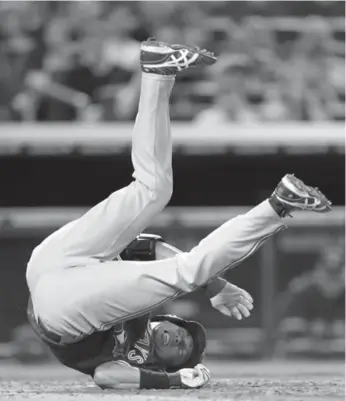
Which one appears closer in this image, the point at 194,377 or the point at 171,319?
the point at 194,377

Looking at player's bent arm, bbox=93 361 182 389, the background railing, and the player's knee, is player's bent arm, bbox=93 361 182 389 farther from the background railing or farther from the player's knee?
the background railing

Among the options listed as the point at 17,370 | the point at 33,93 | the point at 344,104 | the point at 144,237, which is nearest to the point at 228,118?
the point at 344,104

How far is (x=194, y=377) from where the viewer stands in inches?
136

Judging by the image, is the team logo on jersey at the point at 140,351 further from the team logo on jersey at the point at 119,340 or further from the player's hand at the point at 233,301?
the player's hand at the point at 233,301

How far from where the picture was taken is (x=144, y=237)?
360 cm

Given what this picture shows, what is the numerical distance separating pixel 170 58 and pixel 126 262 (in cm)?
68

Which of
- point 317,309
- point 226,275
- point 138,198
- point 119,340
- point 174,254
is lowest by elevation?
point 317,309

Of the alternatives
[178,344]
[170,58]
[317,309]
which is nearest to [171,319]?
[178,344]

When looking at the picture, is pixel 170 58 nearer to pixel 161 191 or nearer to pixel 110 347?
pixel 161 191

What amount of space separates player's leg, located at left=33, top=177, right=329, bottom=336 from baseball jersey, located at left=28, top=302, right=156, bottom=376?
12 centimetres

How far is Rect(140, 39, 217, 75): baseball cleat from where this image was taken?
10.5 ft

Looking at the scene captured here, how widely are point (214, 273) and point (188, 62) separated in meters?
0.68

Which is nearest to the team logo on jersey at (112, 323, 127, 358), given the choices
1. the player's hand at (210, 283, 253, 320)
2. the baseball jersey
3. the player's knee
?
the baseball jersey

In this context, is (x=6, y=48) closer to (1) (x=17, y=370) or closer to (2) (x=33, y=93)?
(2) (x=33, y=93)
